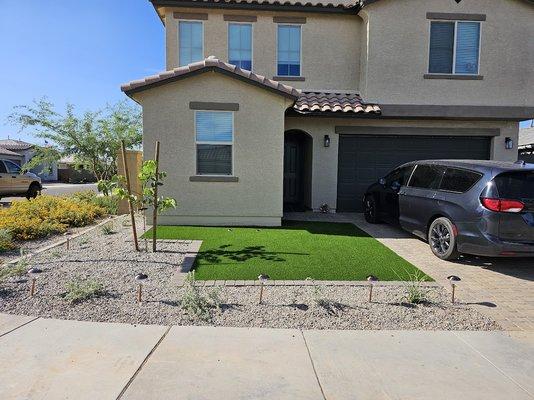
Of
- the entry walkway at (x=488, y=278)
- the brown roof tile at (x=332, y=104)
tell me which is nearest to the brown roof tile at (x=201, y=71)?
the brown roof tile at (x=332, y=104)

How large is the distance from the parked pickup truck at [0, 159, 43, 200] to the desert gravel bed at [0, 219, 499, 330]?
45.8 ft

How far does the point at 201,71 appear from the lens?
906cm

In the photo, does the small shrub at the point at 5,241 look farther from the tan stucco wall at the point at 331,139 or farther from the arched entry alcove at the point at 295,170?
the arched entry alcove at the point at 295,170

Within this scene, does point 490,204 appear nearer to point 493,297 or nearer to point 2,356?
point 493,297

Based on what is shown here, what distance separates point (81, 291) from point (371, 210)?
25.8 feet

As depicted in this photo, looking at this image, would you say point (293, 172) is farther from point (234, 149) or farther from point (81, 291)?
point (81, 291)

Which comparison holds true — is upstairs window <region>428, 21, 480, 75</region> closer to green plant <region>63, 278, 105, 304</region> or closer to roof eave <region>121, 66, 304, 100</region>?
roof eave <region>121, 66, 304, 100</region>

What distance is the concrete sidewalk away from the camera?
3.01 m

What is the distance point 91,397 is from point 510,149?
13570mm

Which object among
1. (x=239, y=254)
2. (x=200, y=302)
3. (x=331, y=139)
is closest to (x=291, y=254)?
(x=239, y=254)

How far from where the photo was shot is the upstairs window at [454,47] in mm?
11812

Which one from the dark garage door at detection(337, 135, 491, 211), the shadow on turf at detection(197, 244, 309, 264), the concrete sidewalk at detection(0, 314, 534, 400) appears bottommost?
the concrete sidewalk at detection(0, 314, 534, 400)

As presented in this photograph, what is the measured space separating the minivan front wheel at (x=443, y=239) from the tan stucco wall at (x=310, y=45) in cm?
676

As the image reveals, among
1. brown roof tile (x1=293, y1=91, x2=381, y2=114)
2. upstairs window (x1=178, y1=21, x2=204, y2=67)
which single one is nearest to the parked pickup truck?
upstairs window (x1=178, y1=21, x2=204, y2=67)
